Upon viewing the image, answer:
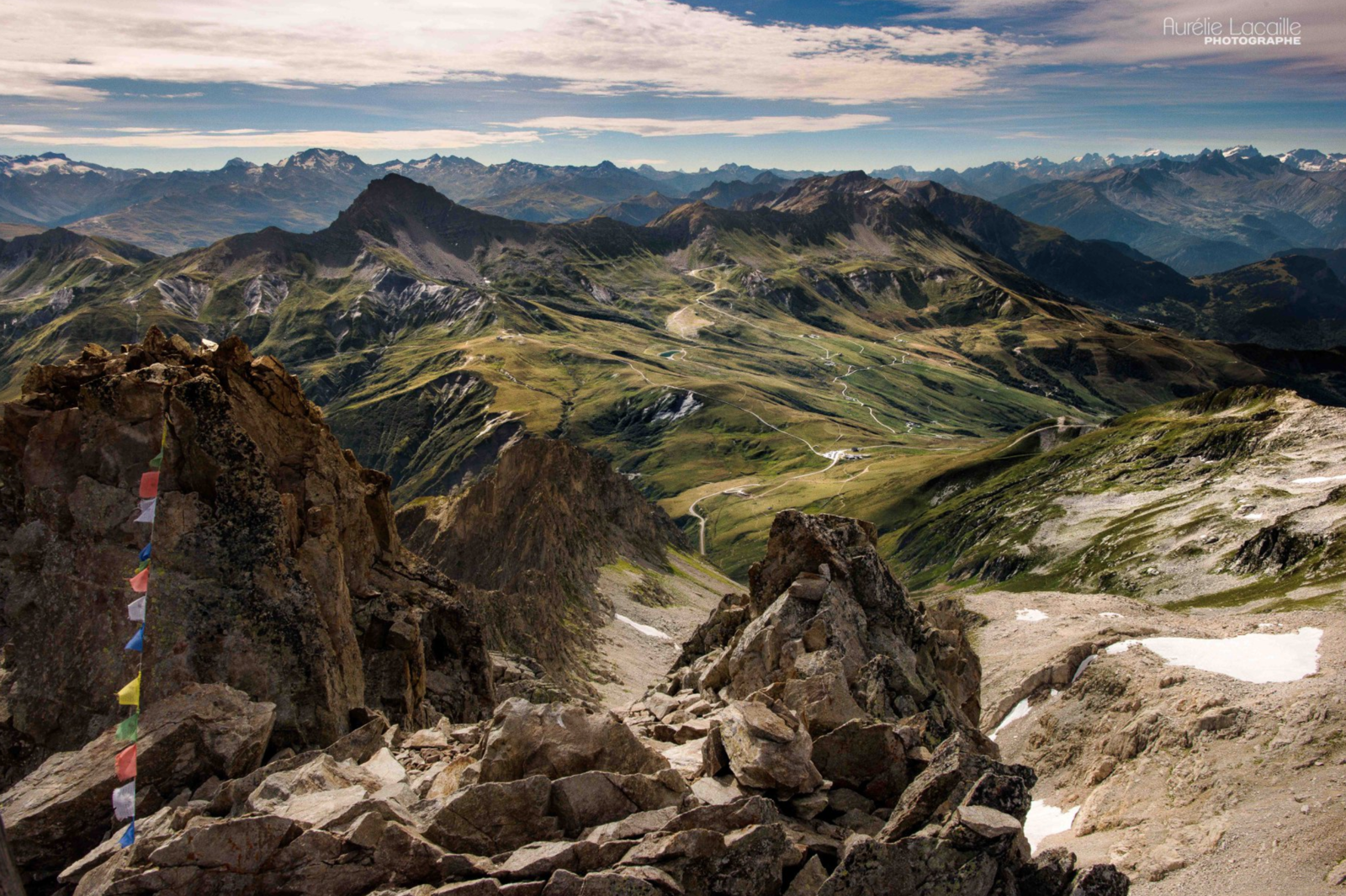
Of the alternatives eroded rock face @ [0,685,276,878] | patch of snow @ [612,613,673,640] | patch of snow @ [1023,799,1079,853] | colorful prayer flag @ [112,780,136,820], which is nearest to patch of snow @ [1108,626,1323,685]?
patch of snow @ [1023,799,1079,853]

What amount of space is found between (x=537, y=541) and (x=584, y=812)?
94.9 metres

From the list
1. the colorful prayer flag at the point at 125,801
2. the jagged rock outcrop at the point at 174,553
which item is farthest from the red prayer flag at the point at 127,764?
the jagged rock outcrop at the point at 174,553

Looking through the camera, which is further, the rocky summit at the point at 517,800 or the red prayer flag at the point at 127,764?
the red prayer flag at the point at 127,764

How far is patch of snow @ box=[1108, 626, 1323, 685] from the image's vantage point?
5659 centimetres

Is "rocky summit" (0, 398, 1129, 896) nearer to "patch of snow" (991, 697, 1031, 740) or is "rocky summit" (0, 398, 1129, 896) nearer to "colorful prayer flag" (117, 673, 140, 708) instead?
"colorful prayer flag" (117, 673, 140, 708)

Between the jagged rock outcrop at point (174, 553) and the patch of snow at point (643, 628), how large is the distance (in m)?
70.1

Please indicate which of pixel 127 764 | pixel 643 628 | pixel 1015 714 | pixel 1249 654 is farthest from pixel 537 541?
pixel 127 764

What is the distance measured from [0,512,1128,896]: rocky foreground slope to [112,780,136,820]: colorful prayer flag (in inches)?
28.7

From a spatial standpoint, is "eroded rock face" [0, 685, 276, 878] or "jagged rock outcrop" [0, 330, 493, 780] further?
"jagged rock outcrop" [0, 330, 493, 780]

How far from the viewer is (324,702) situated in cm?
3212

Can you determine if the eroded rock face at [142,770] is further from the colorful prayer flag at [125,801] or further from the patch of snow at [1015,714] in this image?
the patch of snow at [1015,714]

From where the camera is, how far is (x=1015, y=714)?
70875 millimetres

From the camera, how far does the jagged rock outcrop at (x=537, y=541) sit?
85.1 metres

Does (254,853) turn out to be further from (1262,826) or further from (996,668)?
(996,668)
